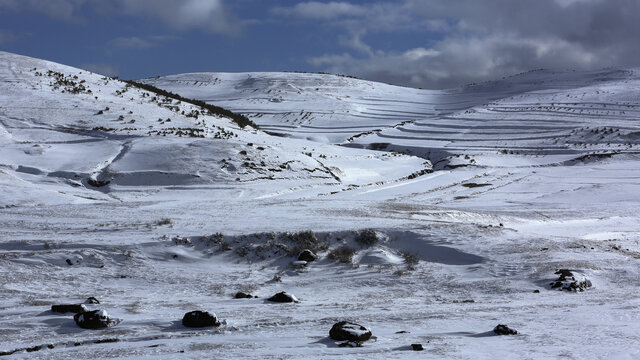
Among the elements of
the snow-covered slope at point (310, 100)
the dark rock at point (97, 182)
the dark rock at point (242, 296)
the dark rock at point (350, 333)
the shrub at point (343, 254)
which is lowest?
the dark rock at point (242, 296)

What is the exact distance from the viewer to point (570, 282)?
508 inches

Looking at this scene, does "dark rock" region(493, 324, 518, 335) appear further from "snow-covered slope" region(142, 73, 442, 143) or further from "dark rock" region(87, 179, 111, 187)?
"snow-covered slope" region(142, 73, 442, 143)

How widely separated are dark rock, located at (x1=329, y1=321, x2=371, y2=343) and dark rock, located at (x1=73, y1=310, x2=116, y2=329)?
3639mm

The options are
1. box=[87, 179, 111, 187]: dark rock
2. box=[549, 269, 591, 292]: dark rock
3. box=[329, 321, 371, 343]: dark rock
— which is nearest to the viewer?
box=[329, 321, 371, 343]: dark rock

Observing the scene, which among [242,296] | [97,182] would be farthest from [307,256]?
[97,182]

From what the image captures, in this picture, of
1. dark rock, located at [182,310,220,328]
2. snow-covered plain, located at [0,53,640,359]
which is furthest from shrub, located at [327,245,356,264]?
dark rock, located at [182,310,220,328]

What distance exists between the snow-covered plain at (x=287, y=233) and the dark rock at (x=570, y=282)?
209 mm

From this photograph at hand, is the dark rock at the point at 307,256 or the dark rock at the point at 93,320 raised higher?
the dark rock at the point at 93,320

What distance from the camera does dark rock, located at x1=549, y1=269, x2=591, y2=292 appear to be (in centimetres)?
1276

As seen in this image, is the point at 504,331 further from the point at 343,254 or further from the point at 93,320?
the point at 343,254

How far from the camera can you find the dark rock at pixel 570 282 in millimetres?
12758

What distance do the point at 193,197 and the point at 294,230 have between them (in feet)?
29.0

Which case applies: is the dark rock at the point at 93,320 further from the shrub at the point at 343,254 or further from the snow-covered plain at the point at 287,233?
the shrub at the point at 343,254

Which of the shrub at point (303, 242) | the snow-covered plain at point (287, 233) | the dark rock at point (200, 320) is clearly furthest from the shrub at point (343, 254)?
the dark rock at point (200, 320)
